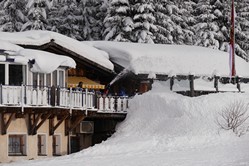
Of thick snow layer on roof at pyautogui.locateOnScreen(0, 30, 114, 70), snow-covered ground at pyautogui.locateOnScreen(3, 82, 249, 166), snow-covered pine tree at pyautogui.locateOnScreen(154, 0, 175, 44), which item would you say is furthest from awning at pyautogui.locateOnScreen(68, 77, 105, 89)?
snow-covered pine tree at pyautogui.locateOnScreen(154, 0, 175, 44)

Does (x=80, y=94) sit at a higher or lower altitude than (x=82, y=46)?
lower

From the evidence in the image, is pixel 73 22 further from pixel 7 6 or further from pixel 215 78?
pixel 215 78

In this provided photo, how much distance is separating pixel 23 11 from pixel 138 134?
25.0m

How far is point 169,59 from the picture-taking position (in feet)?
149

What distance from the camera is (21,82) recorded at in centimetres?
3653

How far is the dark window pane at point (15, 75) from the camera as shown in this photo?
119 feet

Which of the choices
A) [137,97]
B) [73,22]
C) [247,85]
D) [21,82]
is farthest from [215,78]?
[73,22]

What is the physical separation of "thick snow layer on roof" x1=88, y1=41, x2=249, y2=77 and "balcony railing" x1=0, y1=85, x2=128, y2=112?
406 cm

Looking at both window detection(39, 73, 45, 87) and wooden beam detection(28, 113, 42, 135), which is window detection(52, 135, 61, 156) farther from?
window detection(39, 73, 45, 87)

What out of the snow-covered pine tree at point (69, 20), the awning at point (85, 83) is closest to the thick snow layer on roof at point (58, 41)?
the awning at point (85, 83)

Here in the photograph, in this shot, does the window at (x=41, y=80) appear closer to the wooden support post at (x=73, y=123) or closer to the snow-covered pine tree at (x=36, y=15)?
the wooden support post at (x=73, y=123)

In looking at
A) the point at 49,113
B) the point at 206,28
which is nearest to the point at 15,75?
the point at 49,113

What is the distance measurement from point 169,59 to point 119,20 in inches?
438

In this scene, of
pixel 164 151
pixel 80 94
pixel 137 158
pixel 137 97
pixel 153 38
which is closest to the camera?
pixel 137 158
